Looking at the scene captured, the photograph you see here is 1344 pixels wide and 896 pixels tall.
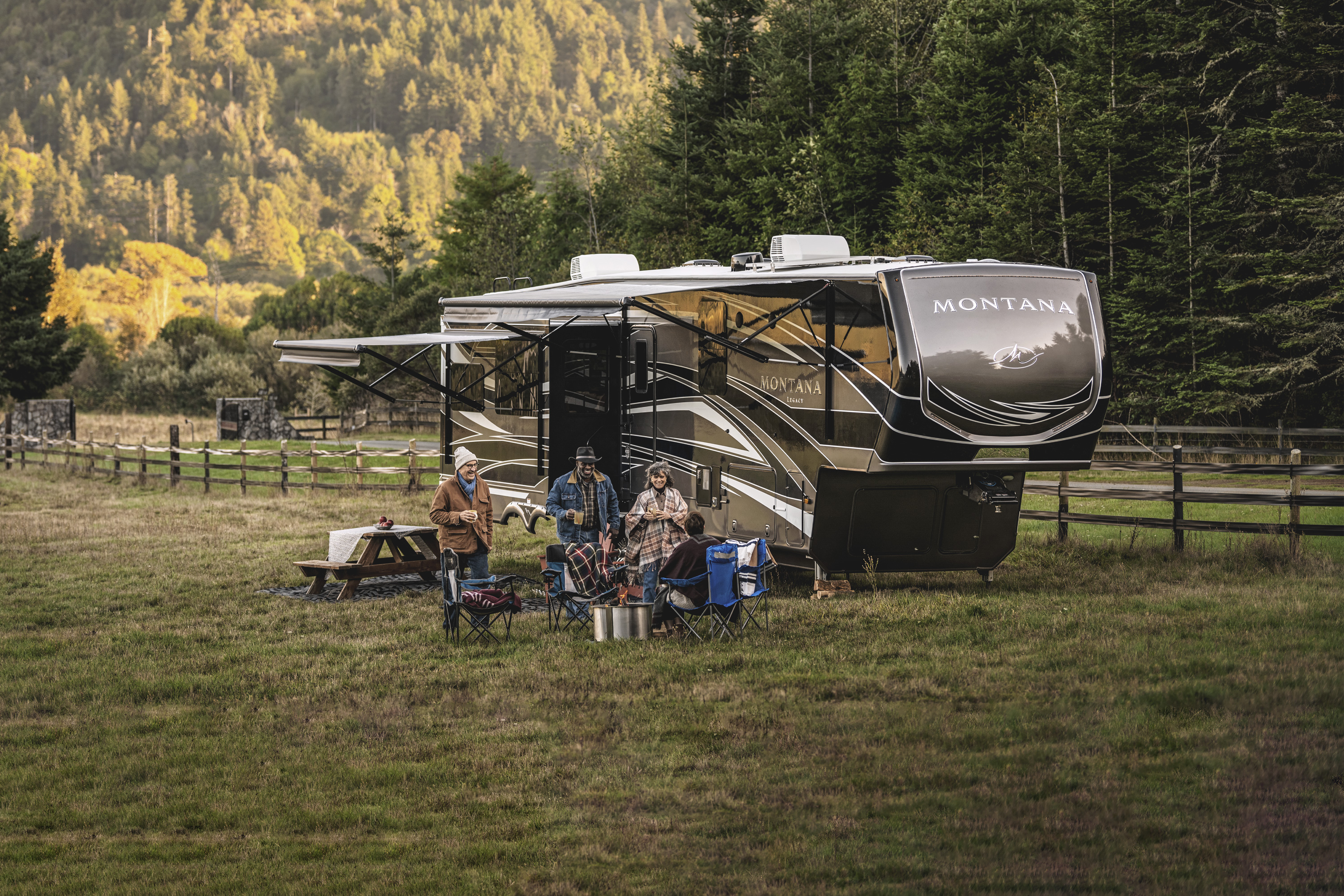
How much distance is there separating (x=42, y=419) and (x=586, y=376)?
31.4m

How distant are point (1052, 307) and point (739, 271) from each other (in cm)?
326

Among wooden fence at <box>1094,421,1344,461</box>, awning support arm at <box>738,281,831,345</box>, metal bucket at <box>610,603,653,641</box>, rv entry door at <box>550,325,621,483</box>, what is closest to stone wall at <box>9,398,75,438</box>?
wooden fence at <box>1094,421,1344,461</box>

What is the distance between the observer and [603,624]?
408 inches

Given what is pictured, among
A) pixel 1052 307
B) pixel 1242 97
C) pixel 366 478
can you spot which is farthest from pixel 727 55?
pixel 1052 307

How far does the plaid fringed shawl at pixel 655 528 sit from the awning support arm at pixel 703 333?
197 cm

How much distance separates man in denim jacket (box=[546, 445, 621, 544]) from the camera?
475 inches

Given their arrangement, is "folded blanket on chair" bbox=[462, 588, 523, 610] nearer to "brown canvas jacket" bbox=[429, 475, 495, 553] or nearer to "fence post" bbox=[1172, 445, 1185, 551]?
"brown canvas jacket" bbox=[429, 475, 495, 553]

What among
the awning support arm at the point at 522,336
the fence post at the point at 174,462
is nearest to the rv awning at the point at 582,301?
the awning support arm at the point at 522,336

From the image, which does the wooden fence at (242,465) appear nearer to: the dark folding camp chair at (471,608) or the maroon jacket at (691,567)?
the dark folding camp chair at (471,608)

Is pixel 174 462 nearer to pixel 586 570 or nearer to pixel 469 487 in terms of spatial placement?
pixel 469 487

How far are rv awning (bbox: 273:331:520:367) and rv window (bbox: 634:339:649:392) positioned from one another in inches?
60.0

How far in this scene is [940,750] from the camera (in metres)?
7.19

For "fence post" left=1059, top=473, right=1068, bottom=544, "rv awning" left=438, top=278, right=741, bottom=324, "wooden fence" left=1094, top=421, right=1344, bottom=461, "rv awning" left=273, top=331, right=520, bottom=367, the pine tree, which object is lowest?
"fence post" left=1059, top=473, right=1068, bottom=544

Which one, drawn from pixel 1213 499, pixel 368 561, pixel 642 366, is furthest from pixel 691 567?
pixel 1213 499
